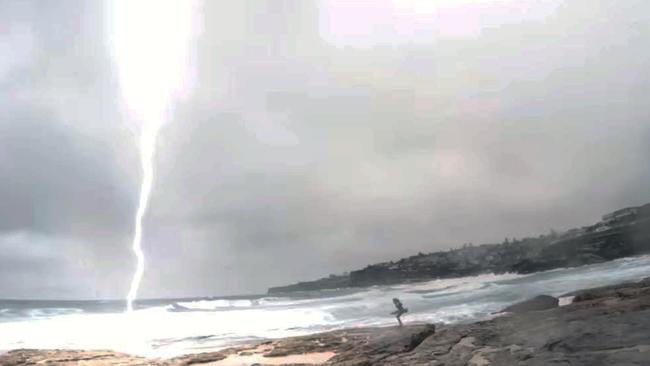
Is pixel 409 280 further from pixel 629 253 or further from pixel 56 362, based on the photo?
pixel 56 362

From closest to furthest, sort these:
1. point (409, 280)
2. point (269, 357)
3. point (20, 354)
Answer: point (269, 357) → point (20, 354) → point (409, 280)

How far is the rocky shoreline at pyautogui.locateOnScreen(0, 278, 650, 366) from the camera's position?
28.5 feet

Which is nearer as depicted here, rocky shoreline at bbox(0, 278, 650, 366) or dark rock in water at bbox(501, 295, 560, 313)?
rocky shoreline at bbox(0, 278, 650, 366)

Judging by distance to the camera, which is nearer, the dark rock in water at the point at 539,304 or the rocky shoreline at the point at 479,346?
the rocky shoreline at the point at 479,346

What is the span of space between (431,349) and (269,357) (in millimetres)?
4546

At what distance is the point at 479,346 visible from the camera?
10.8 m

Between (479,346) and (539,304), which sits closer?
(479,346)

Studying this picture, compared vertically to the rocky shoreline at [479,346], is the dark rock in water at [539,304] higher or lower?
lower

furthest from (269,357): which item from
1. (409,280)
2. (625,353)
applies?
(409,280)

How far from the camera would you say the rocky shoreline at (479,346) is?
869cm

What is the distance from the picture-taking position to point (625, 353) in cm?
784

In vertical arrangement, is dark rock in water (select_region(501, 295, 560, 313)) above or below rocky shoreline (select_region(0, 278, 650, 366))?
below

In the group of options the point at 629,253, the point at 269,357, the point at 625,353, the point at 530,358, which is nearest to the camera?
the point at 625,353

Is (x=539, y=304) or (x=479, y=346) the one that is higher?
(x=479, y=346)
